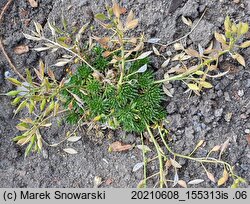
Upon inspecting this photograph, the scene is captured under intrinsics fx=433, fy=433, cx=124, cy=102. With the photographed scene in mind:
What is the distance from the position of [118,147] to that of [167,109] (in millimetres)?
338

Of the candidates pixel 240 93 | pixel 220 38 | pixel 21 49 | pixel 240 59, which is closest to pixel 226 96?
pixel 240 93

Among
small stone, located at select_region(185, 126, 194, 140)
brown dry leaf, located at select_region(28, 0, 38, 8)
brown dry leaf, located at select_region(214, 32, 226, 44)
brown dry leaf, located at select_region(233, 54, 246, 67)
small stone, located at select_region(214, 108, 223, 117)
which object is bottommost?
small stone, located at select_region(185, 126, 194, 140)

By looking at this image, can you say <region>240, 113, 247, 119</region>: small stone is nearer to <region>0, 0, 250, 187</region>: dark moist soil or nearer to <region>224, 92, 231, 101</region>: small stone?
<region>0, 0, 250, 187</region>: dark moist soil

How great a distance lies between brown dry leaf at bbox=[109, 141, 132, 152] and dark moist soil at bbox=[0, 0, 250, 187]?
0.03 m

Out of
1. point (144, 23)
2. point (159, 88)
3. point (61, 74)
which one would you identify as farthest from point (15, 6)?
point (159, 88)

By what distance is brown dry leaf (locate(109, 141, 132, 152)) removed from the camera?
2359 mm

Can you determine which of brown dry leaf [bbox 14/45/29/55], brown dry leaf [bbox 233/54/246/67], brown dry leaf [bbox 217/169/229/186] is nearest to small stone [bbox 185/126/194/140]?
brown dry leaf [bbox 217/169/229/186]

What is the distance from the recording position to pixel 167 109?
7.63ft

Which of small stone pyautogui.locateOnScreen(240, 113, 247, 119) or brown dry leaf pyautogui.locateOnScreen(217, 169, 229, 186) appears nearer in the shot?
brown dry leaf pyautogui.locateOnScreen(217, 169, 229, 186)

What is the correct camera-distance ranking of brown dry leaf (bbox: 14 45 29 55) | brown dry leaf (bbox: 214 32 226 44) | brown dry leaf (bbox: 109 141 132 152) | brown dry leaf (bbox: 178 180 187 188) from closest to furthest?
brown dry leaf (bbox: 214 32 226 44)
brown dry leaf (bbox: 178 180 187 188)
brown dry leaf (bbox: 109 141 132 152)
brown dry leaf (bbox: 14 45 29 55)

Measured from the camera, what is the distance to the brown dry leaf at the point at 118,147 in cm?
236

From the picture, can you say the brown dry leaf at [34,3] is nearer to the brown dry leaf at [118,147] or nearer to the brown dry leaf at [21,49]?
the brown dry leaf at [21,49]

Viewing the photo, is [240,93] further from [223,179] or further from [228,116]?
[223,179]

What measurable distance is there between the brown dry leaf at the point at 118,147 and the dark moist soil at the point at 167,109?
32 mm
